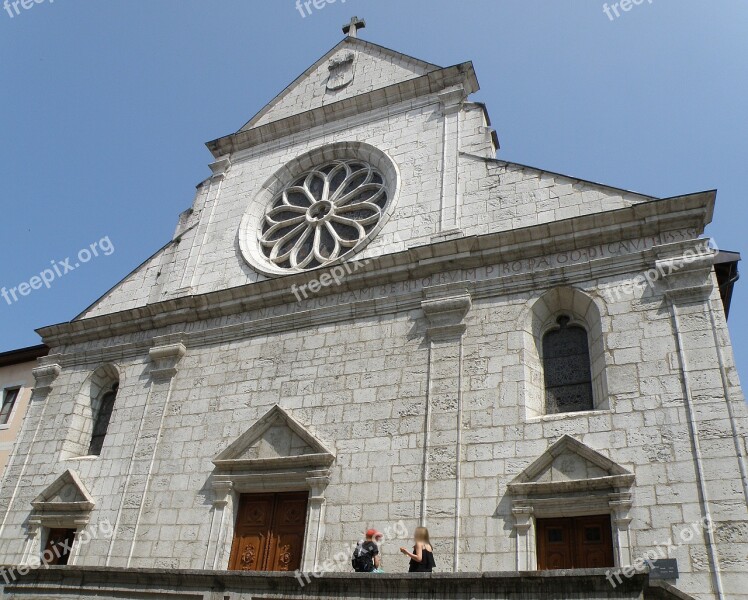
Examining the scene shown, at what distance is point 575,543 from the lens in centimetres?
898

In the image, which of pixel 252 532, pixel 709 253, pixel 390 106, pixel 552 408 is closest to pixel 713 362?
pixel 709 253

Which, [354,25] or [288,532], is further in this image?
[354,25]

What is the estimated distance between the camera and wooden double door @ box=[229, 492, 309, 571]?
10.6 meters

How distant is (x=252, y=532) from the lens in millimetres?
11062

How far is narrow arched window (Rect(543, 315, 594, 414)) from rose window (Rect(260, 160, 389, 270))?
449cm

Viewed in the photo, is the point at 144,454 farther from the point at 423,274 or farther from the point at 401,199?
the point at 401,199

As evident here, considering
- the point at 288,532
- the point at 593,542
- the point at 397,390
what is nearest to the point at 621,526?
the point at 593,542

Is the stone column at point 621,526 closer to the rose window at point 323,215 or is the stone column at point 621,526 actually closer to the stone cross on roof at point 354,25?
the rose window at point 323,215

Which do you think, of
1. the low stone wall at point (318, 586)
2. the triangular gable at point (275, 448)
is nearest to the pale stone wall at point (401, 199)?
the triangular gable at point (275, 448)

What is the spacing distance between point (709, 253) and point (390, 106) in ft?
26.6

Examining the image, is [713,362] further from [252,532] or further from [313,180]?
[313,180]

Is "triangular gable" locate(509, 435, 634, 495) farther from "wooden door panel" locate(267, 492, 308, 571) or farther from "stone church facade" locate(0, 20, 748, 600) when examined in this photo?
"wooden door panel" locate(267, 492, 308, 571)

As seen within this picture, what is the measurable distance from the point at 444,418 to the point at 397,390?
3.41 ft

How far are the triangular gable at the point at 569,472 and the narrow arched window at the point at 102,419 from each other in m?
9.05
